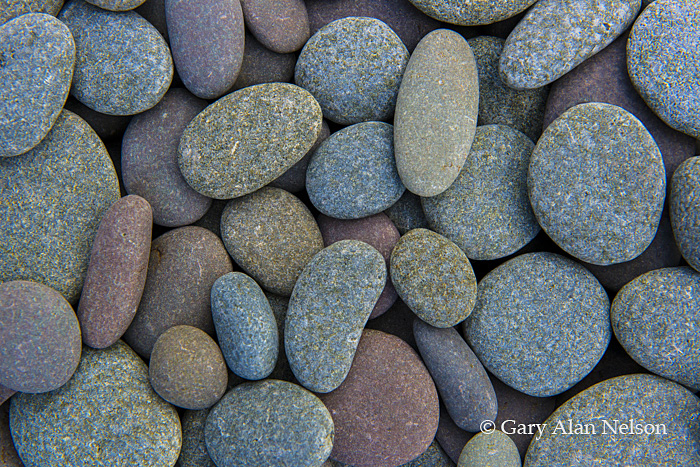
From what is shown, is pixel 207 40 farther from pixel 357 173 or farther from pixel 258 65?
pixel 357 173

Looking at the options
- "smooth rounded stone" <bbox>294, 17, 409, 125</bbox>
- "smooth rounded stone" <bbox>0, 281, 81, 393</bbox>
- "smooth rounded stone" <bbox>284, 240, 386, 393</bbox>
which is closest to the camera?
"smooth rounded stone" <bbox>0, 281, 81, 393</bbox>

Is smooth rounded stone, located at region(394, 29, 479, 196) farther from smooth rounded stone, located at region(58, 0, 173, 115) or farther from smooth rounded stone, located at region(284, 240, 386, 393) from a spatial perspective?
smooth rounded stone, located at region(58, 0, 173, 115)

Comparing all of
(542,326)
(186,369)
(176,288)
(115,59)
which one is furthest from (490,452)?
(115,59)

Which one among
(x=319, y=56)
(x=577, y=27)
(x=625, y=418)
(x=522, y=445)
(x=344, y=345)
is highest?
(x=577, y=27)

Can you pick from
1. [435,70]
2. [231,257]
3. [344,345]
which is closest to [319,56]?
[435,70]

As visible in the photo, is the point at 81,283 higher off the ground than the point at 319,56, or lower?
lower

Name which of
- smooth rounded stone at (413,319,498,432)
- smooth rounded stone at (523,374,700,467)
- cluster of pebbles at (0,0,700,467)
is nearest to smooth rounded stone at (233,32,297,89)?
cluster of pebbles at (0,0,700,467)

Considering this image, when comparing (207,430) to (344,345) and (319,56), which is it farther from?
(319,56)
